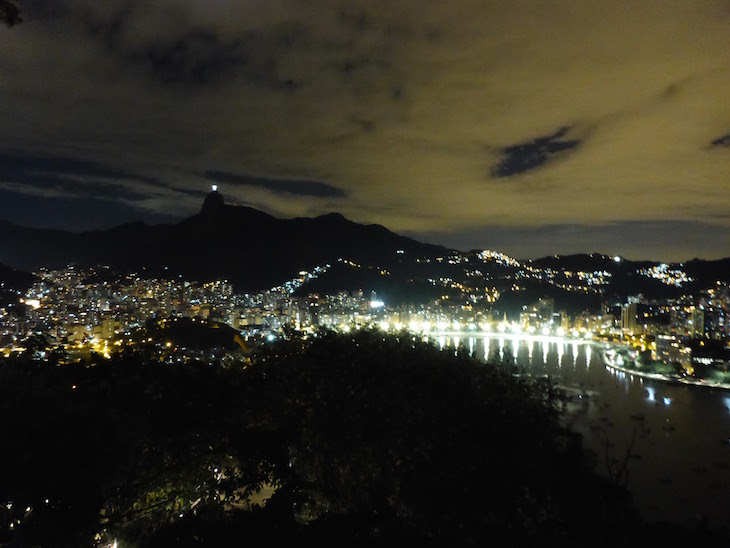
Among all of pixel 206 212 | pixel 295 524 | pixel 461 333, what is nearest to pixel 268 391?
pixel 295 524

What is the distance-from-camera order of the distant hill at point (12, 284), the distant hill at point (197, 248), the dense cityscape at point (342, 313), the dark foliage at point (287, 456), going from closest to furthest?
the dark foliage at point (287, 456), the dense cityscape at point (342, 313), the distant hill at point (12, 284), the distant hill at point (197, 248)

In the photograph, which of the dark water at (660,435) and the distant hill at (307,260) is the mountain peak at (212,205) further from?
the dark water at (660,435)

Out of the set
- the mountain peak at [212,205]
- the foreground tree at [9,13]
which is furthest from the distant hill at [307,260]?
the foreground tree at [9,13]

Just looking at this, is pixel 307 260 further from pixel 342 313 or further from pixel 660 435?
pixel 660 435

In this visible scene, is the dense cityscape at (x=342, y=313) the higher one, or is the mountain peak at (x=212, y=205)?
the mountain peak at (x=212, y=205)

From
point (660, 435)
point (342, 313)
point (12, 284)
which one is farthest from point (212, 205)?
point (660, 435)

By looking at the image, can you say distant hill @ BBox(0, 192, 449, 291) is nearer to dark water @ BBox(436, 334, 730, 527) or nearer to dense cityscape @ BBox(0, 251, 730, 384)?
dense cityscape @ BBox(0, 251, 730, 384)
